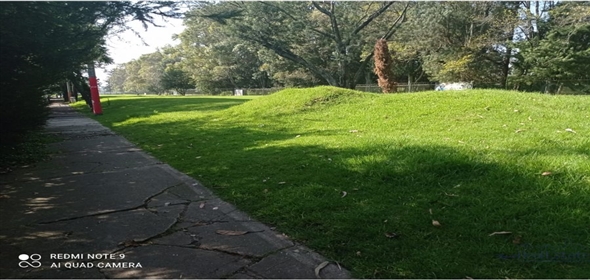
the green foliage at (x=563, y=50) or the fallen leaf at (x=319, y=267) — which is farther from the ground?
the green foliage at (x=563, y=50)

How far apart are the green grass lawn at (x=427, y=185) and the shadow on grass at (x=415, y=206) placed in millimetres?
12

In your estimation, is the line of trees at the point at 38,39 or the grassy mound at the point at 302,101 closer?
the line of trees at the point at 38,39

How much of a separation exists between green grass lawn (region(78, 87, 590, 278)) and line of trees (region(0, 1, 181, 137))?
227cm

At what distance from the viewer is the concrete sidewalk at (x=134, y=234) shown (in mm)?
2555

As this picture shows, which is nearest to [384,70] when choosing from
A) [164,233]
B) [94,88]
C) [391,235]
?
[94,88]

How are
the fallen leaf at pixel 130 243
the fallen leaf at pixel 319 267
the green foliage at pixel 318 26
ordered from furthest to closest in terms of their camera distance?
the green foliage at pixel 318 26 → the fallen leaf at pixel 130 243 → the fallen leaf at pixel 319 267

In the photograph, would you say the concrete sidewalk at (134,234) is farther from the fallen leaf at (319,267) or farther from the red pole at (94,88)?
the red pole at (94,88)

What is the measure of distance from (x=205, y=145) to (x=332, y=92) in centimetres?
534

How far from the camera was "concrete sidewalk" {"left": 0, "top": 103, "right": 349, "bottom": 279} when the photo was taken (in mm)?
2555

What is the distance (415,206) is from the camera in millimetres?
3316

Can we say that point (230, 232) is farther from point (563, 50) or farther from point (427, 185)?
point (563, 50)

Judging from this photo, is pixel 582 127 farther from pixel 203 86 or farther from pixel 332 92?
pixel 203 86

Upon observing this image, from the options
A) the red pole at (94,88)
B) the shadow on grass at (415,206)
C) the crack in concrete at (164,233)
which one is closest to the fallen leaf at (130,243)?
the crack in concrete at (164,233)

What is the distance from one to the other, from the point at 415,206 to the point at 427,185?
557 mm
